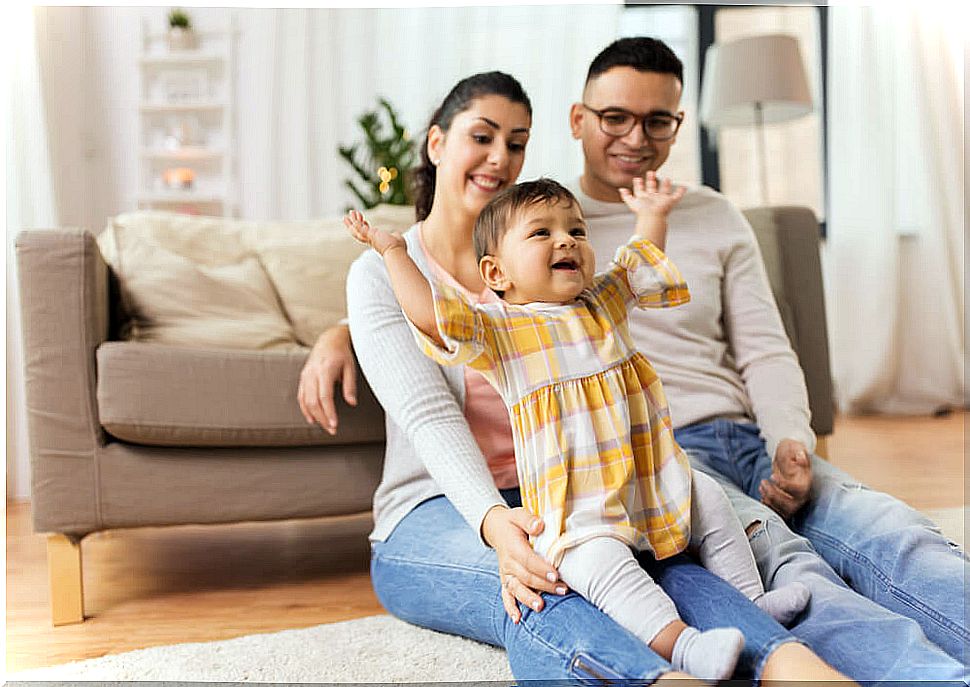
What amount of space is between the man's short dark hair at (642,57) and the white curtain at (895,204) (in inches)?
100

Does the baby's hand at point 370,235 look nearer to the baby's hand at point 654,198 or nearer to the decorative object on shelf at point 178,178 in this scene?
the baby's hand at point 654,198

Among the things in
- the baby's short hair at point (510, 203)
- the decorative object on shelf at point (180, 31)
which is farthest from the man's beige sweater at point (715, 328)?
the decorative object on shelf at point (180, 31)

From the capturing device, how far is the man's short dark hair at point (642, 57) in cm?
145

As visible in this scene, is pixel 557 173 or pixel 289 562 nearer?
pixel 289 562

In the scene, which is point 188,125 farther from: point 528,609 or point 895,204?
point 528,609

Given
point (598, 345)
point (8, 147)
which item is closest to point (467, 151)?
point (598, 345)

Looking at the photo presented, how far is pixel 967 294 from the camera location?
3748mm

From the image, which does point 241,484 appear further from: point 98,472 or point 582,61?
point 582,61

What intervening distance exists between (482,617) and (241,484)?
663mm

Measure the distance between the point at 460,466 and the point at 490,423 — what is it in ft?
0.50

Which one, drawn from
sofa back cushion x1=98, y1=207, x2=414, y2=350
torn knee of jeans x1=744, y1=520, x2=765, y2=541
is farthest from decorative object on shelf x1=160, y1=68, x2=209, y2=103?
torn knee of jeans x1=744, y1=520, x2=765, y2=541

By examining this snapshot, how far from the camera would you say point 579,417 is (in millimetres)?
1086

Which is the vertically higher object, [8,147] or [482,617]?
[8,147]

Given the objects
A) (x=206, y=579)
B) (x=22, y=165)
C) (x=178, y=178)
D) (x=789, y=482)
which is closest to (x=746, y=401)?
(x=789, y=482)
